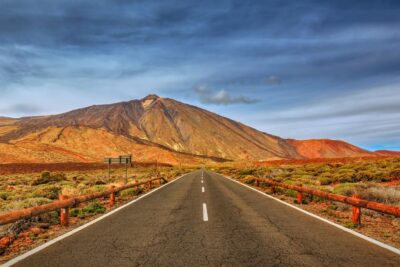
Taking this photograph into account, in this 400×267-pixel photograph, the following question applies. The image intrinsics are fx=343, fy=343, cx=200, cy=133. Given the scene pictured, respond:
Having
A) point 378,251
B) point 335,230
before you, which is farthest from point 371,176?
point 378,251

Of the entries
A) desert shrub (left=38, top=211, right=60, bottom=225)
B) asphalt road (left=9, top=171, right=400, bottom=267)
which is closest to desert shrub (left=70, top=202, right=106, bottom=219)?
desert shrub (left=38, top=211, right=60, bottom=225)

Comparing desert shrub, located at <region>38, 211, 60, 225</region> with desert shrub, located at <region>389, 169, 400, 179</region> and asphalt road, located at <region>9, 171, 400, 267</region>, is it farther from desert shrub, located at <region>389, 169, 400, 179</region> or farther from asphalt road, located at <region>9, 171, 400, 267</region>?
desert shrub, located at <region>389, 169, 400, 179</region>

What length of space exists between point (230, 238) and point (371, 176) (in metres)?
24.2

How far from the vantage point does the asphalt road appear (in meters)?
5.76

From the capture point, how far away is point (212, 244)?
6887mm

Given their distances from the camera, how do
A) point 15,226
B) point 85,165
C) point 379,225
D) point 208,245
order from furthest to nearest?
1. point 85,165
2. point 379,225
3. point 15,226
4. point 208,245

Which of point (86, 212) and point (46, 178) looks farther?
point (46, 178)

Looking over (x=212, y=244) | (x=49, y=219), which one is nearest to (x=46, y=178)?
(x=49, y=219)

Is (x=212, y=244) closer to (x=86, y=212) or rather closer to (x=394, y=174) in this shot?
(x=86, y=212)

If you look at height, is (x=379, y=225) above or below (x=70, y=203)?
below

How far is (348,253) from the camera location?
6.25 metres

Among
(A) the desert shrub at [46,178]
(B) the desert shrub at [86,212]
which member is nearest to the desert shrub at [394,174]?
(B) the desert shrub at [86,212]

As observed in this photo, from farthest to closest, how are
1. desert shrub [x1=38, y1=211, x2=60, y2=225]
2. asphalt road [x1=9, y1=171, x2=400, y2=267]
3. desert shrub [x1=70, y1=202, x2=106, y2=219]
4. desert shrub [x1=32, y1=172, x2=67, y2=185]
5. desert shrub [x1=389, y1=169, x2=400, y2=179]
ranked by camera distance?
1. desert shrub [x1=32, y1=172, x2=67, y2=185]
2. desert shrub [x1=389, y1=169, x2=400, y2=179]
3. desert shrub [x1=70, y1=202, x2=106, y2=219]
4. desert shrub [x1=38, y1=211, x2=60, y2=225]
5. asphalt road [x1=9, y1=171, x2=400, y2=267]

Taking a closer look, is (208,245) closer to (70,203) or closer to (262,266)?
(262,266)
